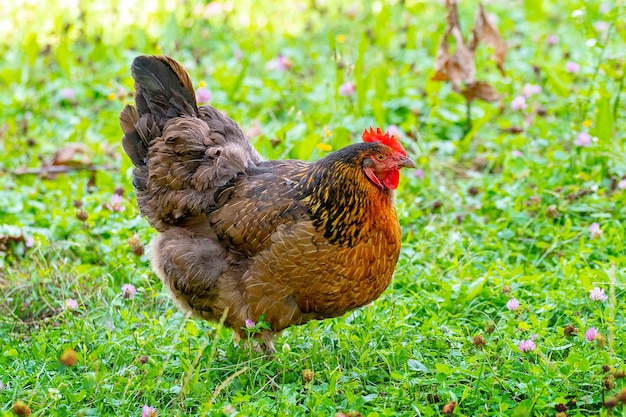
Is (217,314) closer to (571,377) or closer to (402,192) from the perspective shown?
(571,377)

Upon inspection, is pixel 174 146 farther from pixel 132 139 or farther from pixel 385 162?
pixel 385 162

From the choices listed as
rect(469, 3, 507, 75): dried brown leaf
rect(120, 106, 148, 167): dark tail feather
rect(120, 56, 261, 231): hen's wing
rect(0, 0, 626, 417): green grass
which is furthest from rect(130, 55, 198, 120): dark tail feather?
rect(469, 3, 507, 75): dried brown leaf

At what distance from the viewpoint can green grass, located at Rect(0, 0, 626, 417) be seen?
3.63 m

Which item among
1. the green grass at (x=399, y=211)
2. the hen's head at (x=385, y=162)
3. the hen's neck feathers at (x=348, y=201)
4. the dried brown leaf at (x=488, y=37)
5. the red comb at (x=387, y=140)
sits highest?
the dried brown leaf at (x=488, y=37)

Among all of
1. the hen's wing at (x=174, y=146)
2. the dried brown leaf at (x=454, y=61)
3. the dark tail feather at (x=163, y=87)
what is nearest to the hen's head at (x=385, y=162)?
the hen's wing at (x=174, y=146)

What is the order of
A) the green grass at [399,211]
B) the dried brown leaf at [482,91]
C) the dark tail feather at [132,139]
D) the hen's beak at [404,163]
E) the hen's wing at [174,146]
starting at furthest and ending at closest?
the dried brown leaf at [482,91] → the dark tail feather at [132,139] → the hen's wing at [174,146] → the hen's beak at [404,163] → the green grass at [399,211]

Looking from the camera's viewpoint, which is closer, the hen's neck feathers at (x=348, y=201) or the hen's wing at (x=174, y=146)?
the hen's neck feathers at (x=348, y=201)

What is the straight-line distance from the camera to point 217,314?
4.07 meters

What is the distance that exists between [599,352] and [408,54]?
4766 mm

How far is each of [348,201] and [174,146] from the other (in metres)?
1.02

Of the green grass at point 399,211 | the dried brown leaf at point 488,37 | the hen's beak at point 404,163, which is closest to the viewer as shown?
the green grass at point 399,211

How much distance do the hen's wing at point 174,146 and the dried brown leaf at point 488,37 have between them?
2.93m

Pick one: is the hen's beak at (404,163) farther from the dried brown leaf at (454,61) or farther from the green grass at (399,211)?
the dried brown leaf at (454,61)

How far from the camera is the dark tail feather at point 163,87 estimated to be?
439 centimetres
